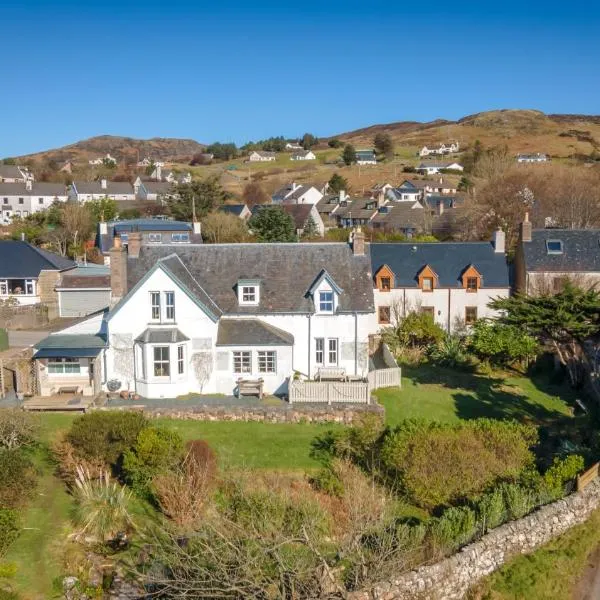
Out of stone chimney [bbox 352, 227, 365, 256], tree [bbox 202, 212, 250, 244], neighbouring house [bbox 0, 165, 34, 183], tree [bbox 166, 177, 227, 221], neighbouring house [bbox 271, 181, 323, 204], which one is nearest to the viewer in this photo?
stone chimney [bbox 352, 227, 365, 256]

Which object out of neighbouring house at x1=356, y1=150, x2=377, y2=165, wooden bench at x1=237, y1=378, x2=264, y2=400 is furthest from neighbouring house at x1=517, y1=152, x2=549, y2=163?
wooden bench at x1=237, y1=378, x2=264, y2=400

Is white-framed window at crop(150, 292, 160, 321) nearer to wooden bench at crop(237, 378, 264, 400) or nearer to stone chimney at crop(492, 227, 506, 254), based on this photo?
wooden bench at crop(237, 378, 264, 400)

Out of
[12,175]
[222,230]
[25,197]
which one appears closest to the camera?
[222,230]

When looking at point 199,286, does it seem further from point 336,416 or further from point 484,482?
point 484,482

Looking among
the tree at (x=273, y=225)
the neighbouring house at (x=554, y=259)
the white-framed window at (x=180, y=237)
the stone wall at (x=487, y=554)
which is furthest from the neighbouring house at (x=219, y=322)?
the tree at (x=273, y=225)

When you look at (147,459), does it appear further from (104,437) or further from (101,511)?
(101,511)

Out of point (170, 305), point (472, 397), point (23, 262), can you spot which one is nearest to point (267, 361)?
point (170, 305)

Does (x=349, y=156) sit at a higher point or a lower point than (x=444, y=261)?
higher
